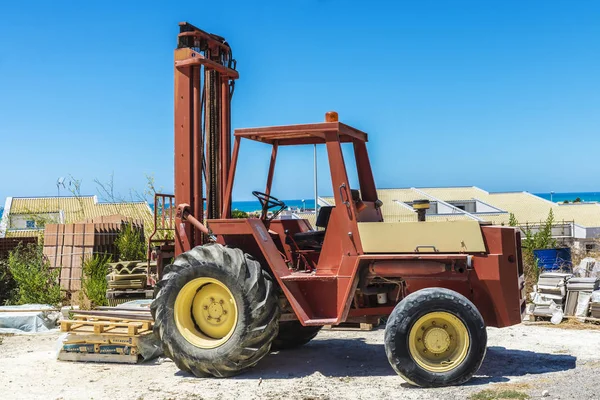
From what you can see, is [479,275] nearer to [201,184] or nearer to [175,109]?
[201,184]

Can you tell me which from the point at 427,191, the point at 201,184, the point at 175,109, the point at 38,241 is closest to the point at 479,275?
the point at 201,184

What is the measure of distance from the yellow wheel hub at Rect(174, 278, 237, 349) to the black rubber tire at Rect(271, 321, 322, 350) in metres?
1.58

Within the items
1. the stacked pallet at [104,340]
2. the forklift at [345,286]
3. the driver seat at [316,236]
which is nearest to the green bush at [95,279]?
the stacked pallet at [104,340]

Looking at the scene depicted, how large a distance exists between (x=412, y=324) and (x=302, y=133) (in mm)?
2485

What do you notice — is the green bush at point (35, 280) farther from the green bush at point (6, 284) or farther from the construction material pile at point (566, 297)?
the construction material pile at point (566, 297)

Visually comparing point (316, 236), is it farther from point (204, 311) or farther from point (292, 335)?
point (292, 335)

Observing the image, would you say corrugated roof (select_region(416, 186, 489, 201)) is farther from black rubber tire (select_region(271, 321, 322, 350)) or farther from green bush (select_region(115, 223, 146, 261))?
black rubber tire (select_region(271, 321, 322, 350))

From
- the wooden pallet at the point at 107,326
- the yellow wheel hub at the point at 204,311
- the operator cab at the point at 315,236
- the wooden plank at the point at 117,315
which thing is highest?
the operator cab at the point at 315,236

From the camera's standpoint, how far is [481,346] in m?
6.96

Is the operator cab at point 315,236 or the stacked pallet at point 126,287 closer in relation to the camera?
the operator cab at point 315,236

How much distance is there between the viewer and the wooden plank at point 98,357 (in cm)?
828

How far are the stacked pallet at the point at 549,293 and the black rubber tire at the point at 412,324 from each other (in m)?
5.11

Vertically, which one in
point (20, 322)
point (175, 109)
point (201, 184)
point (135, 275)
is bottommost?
point (20, 322)

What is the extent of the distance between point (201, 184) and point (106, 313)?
217 centimetres
